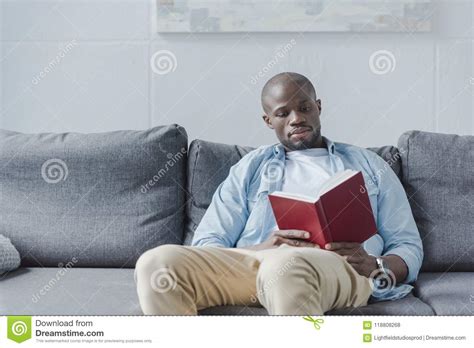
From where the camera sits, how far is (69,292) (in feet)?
6.43

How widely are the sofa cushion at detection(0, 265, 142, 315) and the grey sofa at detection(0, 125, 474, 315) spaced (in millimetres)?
18

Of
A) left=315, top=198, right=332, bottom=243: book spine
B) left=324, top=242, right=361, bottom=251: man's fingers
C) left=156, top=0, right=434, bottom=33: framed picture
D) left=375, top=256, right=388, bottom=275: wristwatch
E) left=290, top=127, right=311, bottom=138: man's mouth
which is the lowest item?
left=375, top=256, right=388, bottom=275: wristwatch

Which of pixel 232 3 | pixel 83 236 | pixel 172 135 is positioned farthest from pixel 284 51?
pixel 83 236

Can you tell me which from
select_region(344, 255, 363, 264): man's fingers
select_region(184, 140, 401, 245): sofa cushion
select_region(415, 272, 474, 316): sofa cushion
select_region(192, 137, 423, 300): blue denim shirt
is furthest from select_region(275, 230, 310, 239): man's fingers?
select_region(184, 140, 401, 245): sofa cushion

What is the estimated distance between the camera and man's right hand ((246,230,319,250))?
183 centimetres

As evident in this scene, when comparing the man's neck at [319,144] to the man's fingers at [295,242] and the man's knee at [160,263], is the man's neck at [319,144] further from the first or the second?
the man's knee at [160,263]

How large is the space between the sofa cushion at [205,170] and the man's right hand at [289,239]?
0.43 meters

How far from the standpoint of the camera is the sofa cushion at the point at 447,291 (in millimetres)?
1810

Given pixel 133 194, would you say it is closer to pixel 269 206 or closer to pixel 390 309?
pixel 269 206

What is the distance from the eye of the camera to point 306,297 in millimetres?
1647

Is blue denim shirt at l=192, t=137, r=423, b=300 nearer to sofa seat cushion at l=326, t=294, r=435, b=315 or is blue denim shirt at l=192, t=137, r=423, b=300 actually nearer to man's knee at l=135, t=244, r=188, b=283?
sofa seat cushion at l=326, t=294, r=435, b=315

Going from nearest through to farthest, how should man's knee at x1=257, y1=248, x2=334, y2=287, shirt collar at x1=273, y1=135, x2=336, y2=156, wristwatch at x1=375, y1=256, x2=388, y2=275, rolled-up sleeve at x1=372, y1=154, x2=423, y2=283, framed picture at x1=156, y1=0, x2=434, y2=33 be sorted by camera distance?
1. man's knee at x1=257, y1=248, x2=334, y2=287
2. wristwatch at x1=375, y1=256, x2=388, y2=275
3. rolled-up sleeve at x1=372, y1=154, x2=423, y2=283
4. shirt collar at x1=273, y1=135, x2=336, y2=156
5. framed picture at x1=156, y1=0, x2=434, y2=33

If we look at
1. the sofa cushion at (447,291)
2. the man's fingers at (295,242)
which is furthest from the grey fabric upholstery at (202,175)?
the sofa cushion at (447,291)
